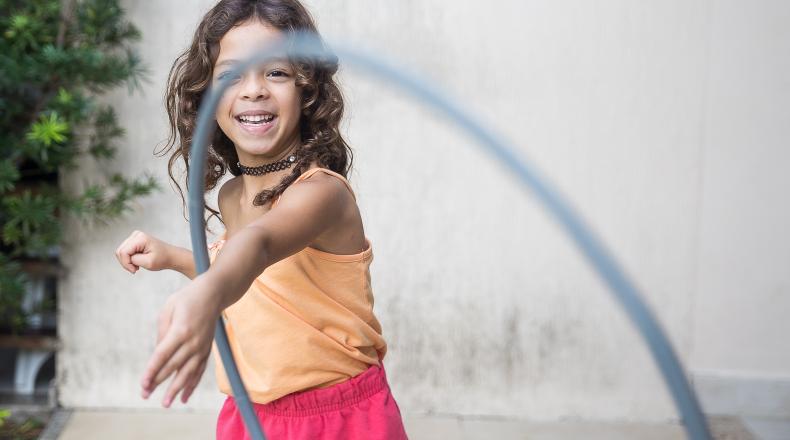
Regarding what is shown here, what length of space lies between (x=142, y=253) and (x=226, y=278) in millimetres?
659

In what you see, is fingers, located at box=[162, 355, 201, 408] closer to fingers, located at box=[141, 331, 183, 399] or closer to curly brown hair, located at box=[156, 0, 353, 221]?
fingers, located at box=[141, 331, 183, 399]

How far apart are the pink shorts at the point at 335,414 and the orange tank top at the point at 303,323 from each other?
0.08 feet

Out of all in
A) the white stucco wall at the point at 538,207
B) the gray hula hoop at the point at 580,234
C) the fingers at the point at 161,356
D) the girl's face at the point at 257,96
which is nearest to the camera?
the gray hula hoop at the point at 580,234

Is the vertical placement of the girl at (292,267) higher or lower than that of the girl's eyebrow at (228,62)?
lower

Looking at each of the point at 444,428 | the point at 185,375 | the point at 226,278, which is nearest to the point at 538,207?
the point at 444,428

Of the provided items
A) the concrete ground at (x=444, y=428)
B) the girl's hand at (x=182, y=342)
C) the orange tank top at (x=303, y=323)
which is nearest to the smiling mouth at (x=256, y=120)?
the orange tank top at (x=303, y=323)

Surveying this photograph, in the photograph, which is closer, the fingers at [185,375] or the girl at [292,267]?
the fingers at [185,375]

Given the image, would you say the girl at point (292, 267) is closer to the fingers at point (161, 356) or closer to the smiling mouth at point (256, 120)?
the smiling mouth at point (256, 120)

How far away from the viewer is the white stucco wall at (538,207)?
11.2 ft

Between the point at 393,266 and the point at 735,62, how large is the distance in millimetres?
1518

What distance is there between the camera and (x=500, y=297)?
356cm

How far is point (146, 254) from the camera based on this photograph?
171 centimetres

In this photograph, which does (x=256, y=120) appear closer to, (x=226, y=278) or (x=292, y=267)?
(x=292, y=267)

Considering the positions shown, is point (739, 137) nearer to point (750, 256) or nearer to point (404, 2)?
point (750, 256)
